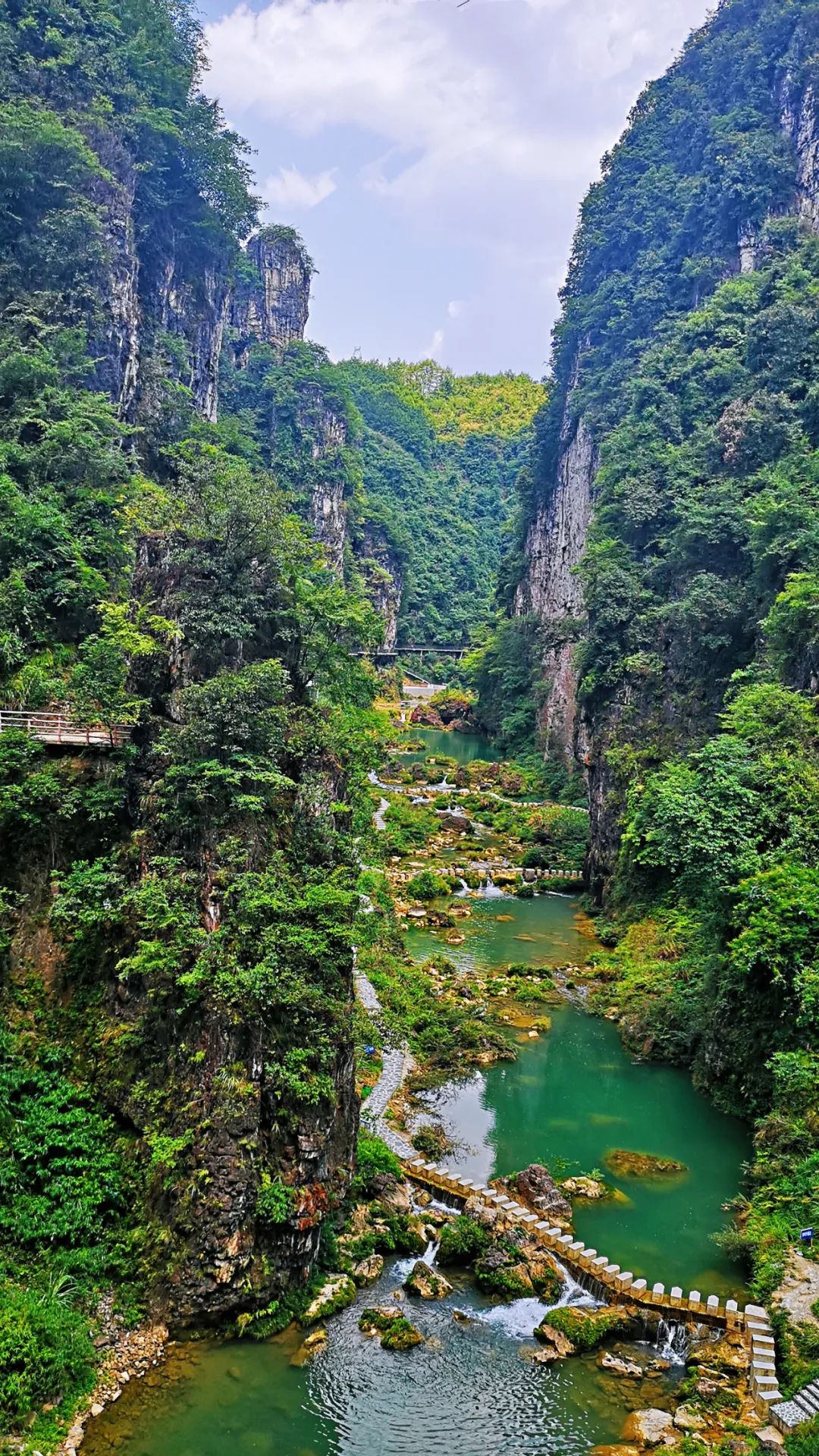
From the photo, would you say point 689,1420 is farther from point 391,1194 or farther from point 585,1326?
point 391,1194

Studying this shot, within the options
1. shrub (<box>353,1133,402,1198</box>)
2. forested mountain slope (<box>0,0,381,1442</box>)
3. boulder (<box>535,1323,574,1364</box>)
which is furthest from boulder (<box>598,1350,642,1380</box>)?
shrub (<box>353,1133,402,1198</box>)

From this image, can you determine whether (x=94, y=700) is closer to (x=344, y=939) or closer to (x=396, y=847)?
(x=344, y=939)

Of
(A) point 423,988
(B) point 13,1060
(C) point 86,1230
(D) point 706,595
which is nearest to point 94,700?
(B) point 13,1060

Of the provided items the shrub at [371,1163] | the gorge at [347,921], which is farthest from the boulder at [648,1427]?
the shrub at [371,1163]

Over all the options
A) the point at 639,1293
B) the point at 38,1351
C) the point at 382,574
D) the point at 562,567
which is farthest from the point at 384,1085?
the point at 382,574

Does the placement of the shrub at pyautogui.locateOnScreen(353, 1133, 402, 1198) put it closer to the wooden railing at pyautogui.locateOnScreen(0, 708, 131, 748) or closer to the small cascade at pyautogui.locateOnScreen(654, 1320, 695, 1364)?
the small cascade at pyautogui.locateOnScreen(654, 1320, 695, 1364)

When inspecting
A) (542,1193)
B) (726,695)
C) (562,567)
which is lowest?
(542,1193)
